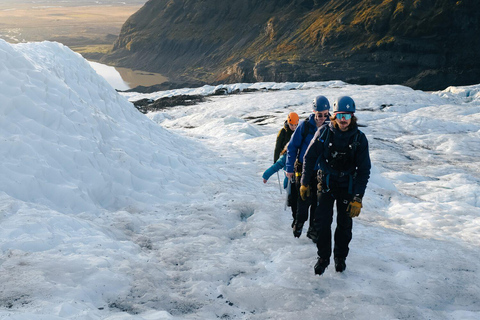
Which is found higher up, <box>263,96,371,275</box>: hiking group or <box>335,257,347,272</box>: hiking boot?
<box>263,96,371,275</box>: hiking group

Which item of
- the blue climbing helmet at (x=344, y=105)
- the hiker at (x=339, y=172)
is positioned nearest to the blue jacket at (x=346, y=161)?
the hiker at (x=339, y=172)

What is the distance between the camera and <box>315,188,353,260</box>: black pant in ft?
17.2

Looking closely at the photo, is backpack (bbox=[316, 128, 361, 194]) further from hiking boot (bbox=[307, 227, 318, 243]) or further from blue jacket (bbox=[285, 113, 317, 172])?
hiking boot (bbox=[307, 227, 318, 243])

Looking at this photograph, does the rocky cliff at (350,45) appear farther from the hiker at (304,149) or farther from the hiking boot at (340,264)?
the hiking boot at (340,264)

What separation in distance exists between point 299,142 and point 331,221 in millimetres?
1493

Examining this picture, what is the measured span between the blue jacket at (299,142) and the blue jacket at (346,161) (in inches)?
36.2

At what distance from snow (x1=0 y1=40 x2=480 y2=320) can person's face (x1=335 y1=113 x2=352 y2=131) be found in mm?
2018

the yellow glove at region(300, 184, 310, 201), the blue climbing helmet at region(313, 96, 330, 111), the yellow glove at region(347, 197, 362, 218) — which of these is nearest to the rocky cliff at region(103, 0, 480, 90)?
the blue climbing helmet at region(313, 96, 330, 111)

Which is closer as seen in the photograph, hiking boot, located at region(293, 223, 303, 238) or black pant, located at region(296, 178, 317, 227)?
black pant, located at region(296, 178, 317, 227)

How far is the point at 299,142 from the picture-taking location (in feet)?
20.8

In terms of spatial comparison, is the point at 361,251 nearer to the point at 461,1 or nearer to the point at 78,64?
the point at 78,64

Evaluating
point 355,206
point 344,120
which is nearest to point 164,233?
point 355,206

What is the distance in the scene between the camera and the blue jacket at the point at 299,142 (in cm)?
625

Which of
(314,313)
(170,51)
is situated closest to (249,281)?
(314,313)
